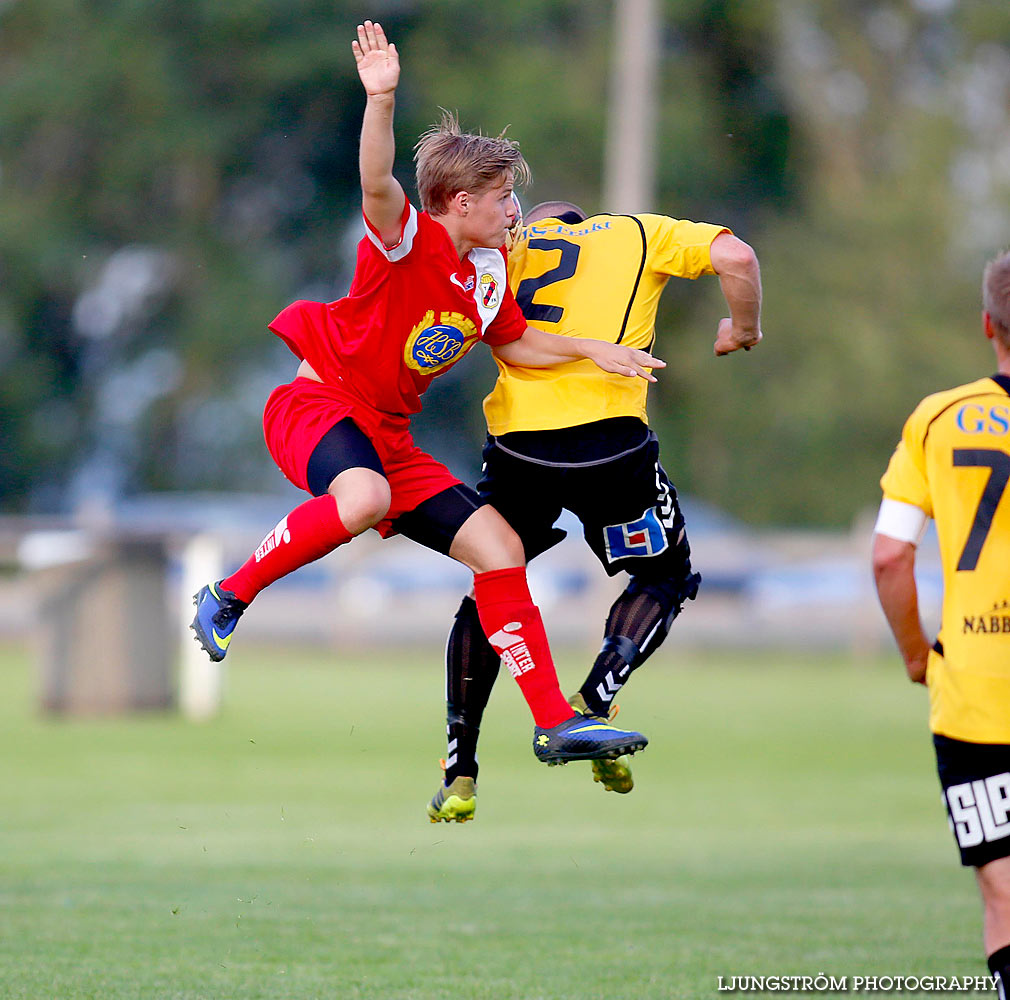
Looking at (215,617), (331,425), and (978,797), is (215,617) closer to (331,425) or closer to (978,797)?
(331,425)

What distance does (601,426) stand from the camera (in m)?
5.76

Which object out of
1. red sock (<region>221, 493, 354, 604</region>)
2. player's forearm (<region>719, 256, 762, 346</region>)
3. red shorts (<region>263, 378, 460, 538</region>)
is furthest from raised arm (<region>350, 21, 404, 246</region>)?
player's forearm (<region>719, 256, 762, 346</region>)

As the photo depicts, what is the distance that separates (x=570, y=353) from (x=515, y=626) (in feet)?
2.98

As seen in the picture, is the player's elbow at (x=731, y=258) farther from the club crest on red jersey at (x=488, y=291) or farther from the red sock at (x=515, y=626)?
the red sock at (x=515, y=626)

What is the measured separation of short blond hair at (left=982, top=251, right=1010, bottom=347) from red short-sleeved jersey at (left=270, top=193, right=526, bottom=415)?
6.05 ft

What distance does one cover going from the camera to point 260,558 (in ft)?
18.1

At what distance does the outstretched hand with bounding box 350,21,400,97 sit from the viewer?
16.3 feet

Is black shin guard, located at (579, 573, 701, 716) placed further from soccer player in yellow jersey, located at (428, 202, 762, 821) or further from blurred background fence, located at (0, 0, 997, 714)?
blurred background fence, located at (0, 0, 997, 714)

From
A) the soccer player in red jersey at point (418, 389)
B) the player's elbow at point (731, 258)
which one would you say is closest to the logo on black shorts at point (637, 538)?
the soccer player in red jersey at point (418, 389)

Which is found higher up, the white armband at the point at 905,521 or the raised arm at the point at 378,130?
the raised arm at the point at 378,130

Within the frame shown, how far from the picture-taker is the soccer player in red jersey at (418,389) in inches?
211

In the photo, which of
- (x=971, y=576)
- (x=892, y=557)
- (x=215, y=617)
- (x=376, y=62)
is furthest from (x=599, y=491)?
(x=971, y=576)

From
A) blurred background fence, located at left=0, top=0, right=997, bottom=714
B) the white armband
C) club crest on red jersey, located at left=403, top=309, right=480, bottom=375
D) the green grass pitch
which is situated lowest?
the green grass pitch

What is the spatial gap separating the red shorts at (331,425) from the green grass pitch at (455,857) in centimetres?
167
